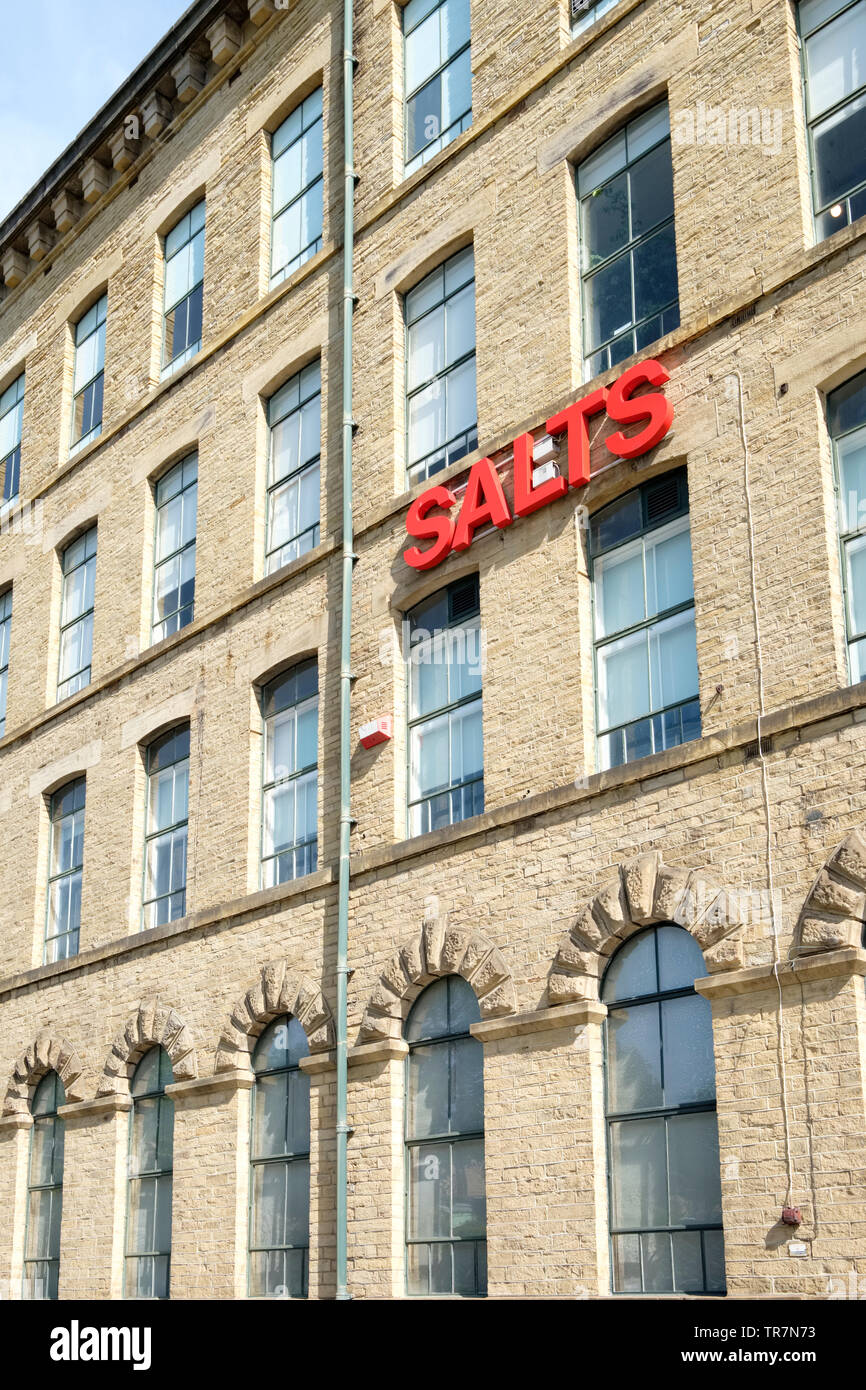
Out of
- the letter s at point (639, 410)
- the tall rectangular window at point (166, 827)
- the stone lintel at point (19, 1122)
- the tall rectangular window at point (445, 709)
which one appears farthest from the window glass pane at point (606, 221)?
the stone lintel at point (19, 1122)

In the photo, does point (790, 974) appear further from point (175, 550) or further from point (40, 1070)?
point (40, 1070)

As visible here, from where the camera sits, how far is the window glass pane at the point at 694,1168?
43.0 feet

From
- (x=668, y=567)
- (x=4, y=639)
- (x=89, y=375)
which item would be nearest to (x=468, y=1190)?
(x=668, y=567)

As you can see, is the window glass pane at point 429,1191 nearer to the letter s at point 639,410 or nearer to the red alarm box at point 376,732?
the red alarm box at point 376,732

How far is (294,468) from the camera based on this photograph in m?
20.3

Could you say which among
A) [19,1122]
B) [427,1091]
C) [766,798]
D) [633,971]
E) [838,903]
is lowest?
[427,1091]

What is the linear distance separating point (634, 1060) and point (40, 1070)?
10.8m

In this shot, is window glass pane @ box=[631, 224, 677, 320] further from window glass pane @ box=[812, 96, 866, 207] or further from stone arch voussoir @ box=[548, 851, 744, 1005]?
stone arch voussoir @ box=[548, 851, 744, 1005]

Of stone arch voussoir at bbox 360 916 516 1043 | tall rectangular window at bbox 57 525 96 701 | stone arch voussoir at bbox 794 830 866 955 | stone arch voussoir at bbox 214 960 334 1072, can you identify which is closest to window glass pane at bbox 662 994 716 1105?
stone arch voussoir at bbox 794 830 866 955

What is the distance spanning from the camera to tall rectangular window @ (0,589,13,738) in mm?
25875

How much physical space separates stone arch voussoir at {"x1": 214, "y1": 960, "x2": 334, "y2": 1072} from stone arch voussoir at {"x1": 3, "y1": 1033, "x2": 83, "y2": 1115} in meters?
3.39

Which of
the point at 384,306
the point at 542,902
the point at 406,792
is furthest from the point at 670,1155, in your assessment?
the point at 384,306

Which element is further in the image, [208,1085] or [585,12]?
[208,1085]

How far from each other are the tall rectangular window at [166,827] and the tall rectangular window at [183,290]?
5.50 metres
